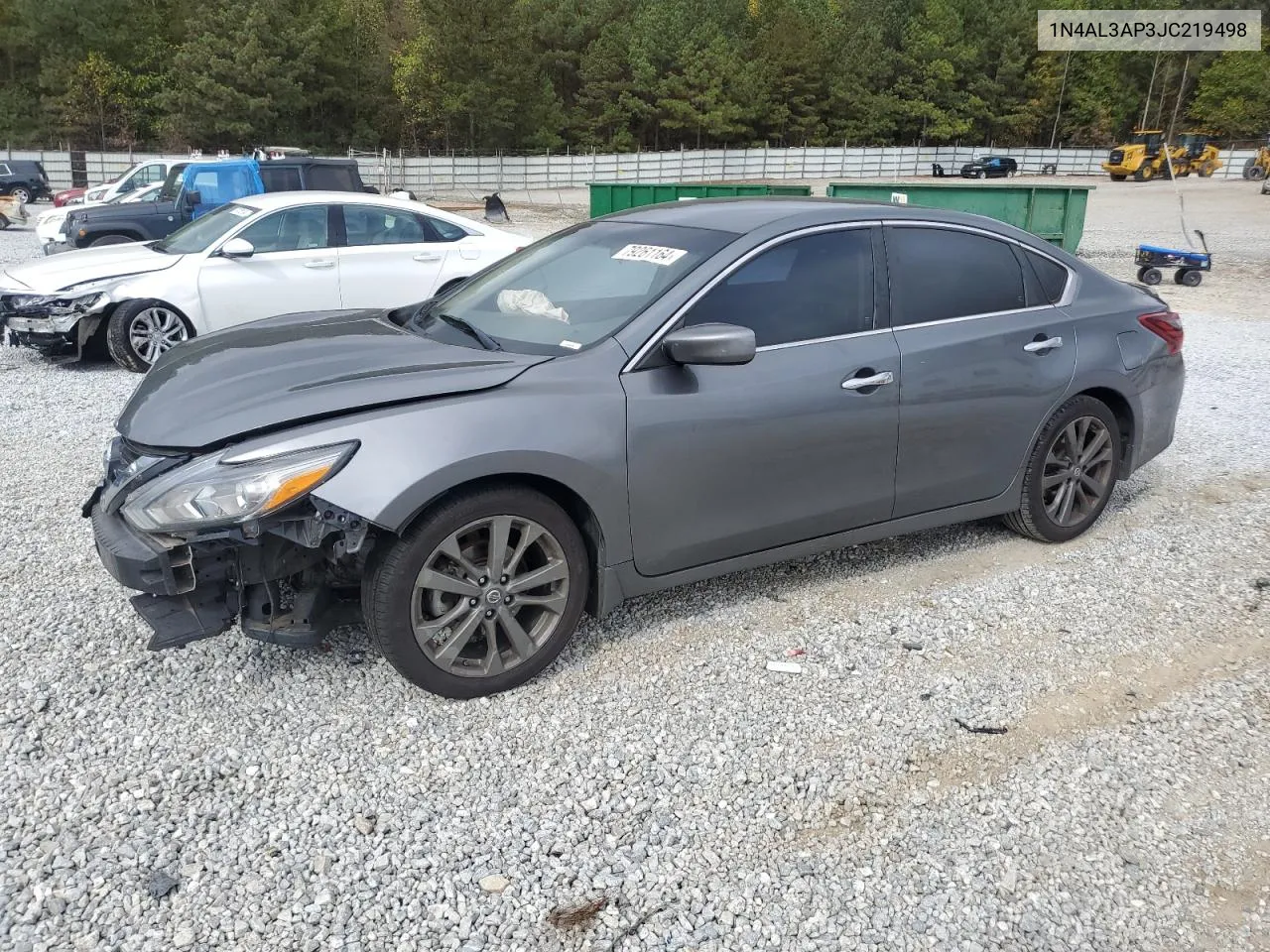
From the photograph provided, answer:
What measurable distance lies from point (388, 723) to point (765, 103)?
252ft

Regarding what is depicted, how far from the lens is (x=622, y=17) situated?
73250 millimetres

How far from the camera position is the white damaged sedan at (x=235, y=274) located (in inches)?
326

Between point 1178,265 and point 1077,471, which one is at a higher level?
point 1077,471

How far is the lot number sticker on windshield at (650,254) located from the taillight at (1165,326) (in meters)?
2.53

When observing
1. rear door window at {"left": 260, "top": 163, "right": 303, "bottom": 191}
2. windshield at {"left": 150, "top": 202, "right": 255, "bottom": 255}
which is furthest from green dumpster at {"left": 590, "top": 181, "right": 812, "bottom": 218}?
windshield at {"left": 150, "top": 202, "right": 255, "bottom": 255}

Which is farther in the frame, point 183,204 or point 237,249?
point 183,204

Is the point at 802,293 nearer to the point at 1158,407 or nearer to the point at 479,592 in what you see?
the point at 479,592

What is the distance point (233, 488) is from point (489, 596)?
0.87 m

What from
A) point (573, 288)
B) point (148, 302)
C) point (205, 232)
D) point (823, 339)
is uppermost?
point (573, 288)

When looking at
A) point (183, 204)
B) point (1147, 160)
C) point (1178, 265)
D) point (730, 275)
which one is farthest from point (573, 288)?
point (1147, 160)

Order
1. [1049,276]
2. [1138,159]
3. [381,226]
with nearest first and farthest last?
[1049,276]
[381,226]
[1138,159]

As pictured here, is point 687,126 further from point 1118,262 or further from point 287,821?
point 287,821

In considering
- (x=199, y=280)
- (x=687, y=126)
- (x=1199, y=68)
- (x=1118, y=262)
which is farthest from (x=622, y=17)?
(x=199, y=280)

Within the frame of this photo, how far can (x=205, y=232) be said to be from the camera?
898cm
